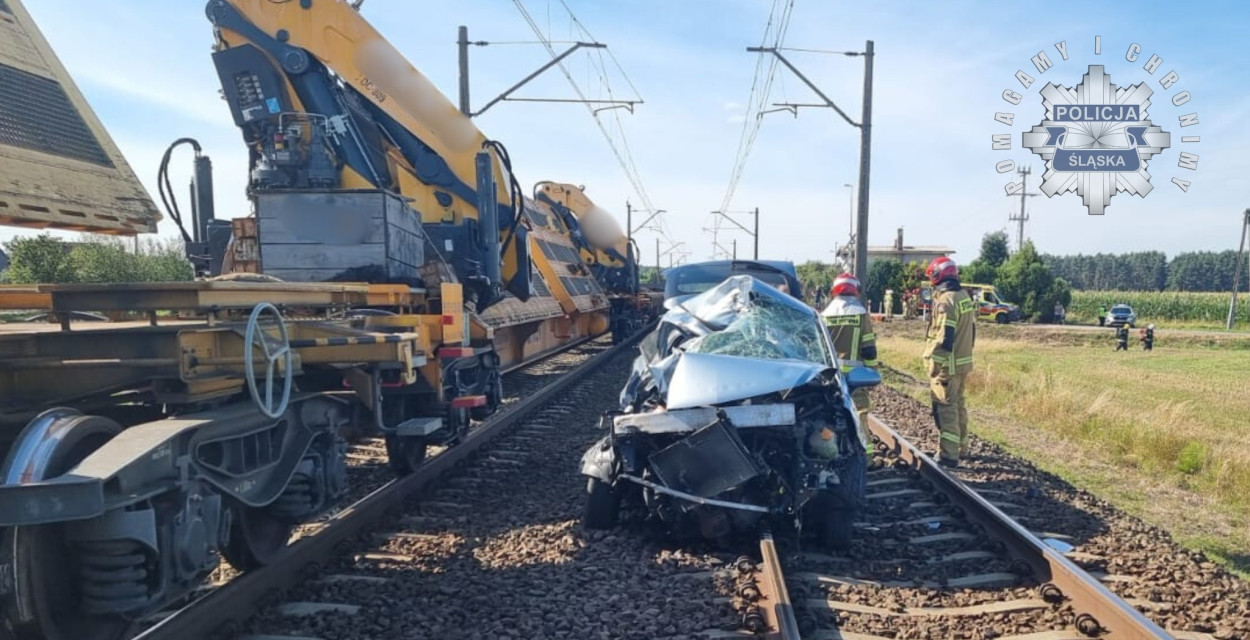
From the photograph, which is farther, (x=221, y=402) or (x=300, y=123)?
(x=300, y=123)

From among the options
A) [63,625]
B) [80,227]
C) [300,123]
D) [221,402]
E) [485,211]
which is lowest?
[63,625]

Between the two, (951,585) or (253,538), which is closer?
(253,538)

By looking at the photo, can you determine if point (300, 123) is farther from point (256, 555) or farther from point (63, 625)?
point (63, 625)

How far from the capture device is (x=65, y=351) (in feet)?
12.0

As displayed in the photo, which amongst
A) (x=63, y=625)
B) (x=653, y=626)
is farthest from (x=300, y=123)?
(x=653, y=626)

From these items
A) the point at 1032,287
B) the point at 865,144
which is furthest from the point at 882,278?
the point at 865,144

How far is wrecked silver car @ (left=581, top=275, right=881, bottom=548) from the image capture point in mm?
4680

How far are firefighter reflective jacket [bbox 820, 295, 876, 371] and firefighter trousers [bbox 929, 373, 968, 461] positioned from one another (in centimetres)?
70

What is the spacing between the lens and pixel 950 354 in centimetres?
Result: 755

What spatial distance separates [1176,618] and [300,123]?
745 centimetres

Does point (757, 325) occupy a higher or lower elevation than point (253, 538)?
higher

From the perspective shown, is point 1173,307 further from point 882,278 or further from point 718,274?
point 718,274

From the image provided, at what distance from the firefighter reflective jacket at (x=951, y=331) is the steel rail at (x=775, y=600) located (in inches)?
148

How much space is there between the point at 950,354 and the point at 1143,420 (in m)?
4.22
